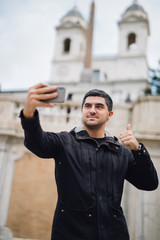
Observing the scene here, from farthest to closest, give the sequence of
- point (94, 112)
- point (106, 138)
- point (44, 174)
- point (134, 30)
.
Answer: point (134, 30), point (44, 174), point (106, 138), point (94, 112)

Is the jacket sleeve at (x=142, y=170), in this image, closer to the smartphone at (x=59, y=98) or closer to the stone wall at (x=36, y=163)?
the smartphone at (x=59, y=98)

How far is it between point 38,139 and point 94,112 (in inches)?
24.8

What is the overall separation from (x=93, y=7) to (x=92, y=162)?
48.9m

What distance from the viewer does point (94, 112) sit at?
7.16ft

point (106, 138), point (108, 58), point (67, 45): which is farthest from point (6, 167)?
point (67, 45)

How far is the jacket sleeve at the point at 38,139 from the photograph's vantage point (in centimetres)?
176

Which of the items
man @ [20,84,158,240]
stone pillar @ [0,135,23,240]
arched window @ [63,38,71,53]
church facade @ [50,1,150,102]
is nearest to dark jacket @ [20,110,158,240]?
man @ [20,84,158,240]

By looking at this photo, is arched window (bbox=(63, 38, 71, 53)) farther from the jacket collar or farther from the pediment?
the jacket collar

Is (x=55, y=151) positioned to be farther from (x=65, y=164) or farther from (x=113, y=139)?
(x=113, y=139)

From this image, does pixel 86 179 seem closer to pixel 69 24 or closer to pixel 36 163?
pixel 36 163

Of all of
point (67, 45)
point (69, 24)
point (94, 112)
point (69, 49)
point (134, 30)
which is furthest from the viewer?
point (67, 45)

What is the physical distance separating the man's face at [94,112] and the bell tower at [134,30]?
115ft

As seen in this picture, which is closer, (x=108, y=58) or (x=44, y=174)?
(x=44, y=174)

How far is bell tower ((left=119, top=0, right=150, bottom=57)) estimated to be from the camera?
116 ft
